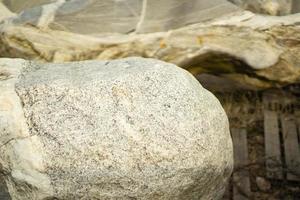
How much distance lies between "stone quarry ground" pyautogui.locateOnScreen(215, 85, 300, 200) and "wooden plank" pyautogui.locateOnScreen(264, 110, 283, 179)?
0.09ft

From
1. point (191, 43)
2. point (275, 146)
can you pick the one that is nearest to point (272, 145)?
point (275, 146)

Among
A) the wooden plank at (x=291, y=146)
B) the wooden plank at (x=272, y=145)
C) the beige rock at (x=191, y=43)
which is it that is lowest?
the wooden plank at (x=291, y=146)

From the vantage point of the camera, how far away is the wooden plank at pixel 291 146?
2.51 m

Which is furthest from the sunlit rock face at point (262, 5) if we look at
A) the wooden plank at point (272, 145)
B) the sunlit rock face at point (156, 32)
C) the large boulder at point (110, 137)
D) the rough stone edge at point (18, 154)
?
the rough stone edge at point (18, 154)

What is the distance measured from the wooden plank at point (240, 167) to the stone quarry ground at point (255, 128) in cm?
2

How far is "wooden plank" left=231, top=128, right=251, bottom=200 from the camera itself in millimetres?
2418

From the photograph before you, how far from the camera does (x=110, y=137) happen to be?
1676mm

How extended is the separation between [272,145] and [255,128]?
199 millimetres

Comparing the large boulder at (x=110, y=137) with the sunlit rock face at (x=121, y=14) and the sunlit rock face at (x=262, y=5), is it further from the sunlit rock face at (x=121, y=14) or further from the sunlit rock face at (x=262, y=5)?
the sunlit rock face at (x=262, y=5)

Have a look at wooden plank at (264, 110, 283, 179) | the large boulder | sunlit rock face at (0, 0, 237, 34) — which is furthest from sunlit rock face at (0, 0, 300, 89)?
the large boulder

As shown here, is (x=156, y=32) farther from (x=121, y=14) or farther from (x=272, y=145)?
(x=272, y=145)

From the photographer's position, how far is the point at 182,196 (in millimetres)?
1739

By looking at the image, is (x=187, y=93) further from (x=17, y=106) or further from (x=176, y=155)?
(x=17, y=106)

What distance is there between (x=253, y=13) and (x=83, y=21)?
0.75 meters
